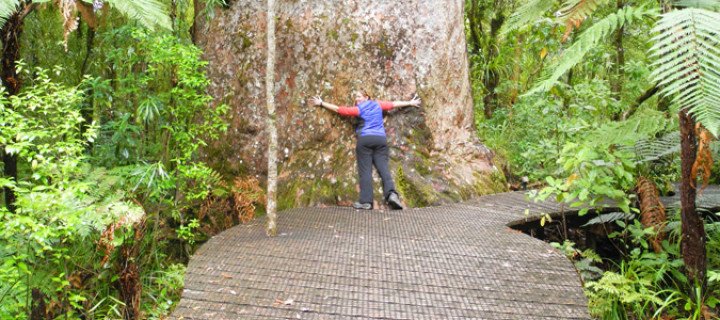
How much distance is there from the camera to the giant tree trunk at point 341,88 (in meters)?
6.77

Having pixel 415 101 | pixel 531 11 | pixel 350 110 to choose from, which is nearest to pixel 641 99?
pixel 415 101

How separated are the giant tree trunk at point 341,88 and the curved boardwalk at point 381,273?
118 cm

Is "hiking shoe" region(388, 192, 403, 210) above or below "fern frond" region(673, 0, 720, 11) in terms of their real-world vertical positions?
below

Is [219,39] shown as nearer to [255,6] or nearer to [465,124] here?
[255,6]

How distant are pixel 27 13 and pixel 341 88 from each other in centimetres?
349

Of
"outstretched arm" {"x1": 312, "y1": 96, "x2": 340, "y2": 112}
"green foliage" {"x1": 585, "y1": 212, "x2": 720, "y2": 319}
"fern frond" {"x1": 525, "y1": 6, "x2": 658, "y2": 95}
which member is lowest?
"green foliage" {"x1": 585, "y1": 212, "x2": 720, "y2": 319}

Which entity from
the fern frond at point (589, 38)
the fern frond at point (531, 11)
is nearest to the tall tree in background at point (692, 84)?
the fern frond at point (589, 38)

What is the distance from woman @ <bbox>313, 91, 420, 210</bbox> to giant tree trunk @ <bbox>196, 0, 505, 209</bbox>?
9.8 inches

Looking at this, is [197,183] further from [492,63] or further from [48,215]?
[492,63]

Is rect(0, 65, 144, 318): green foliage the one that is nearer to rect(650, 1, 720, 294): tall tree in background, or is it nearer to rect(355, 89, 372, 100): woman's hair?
Answer: rect(355, 89, 372, 100): woman's hair

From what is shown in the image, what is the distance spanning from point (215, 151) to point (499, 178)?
362 centimetres

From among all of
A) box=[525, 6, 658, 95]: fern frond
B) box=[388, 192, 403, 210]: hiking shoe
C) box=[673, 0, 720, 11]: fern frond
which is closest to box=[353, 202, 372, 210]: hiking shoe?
box=[388, 192, 403, 210]: hiking shoe

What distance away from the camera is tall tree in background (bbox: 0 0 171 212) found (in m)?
4.93

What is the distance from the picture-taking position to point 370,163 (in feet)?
21.1
